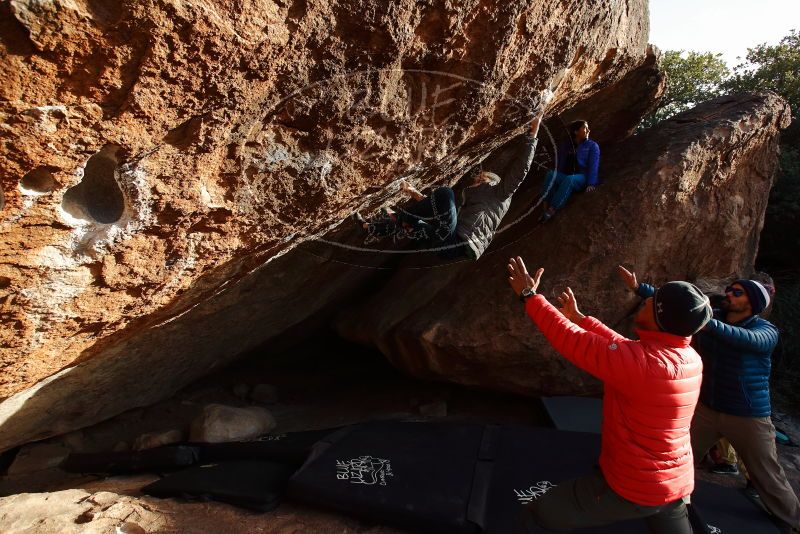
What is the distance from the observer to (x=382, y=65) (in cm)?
257

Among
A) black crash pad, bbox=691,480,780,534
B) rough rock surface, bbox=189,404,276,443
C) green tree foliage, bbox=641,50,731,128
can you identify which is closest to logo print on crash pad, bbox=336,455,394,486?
rough rock surface, bbox=189,404,276,443

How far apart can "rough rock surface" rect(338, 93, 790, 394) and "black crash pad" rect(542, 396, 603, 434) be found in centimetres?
10

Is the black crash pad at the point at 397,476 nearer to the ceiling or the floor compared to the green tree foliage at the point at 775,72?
nearer to the floor

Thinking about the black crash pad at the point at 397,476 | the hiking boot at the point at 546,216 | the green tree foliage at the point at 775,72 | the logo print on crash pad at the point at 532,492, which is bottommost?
the logo print on crash pad at the point at 532,492

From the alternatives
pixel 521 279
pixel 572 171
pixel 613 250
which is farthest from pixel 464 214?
pixel 521 279

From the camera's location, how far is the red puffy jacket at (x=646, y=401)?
6.41 feet

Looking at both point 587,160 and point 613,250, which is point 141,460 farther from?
point 587,160

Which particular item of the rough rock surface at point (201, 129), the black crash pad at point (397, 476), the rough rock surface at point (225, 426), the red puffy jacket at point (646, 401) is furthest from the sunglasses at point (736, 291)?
the rough rock surface at point (225, 426)

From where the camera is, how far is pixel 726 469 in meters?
3.63

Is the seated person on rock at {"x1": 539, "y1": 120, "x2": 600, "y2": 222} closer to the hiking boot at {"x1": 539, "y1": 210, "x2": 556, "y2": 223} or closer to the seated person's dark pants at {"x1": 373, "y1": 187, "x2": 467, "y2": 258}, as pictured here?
the hiking boot at {"x1": 539, "y1": 210, "x2": 556, "y2": 223}

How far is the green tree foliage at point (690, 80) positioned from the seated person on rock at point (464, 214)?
8.71 metres

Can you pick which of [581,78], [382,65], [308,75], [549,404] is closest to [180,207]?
[308,75]

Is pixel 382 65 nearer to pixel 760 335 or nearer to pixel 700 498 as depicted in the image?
pixel 760 335

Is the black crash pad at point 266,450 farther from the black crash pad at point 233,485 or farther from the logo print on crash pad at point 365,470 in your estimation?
the logo print on crash pad at point 365,470
